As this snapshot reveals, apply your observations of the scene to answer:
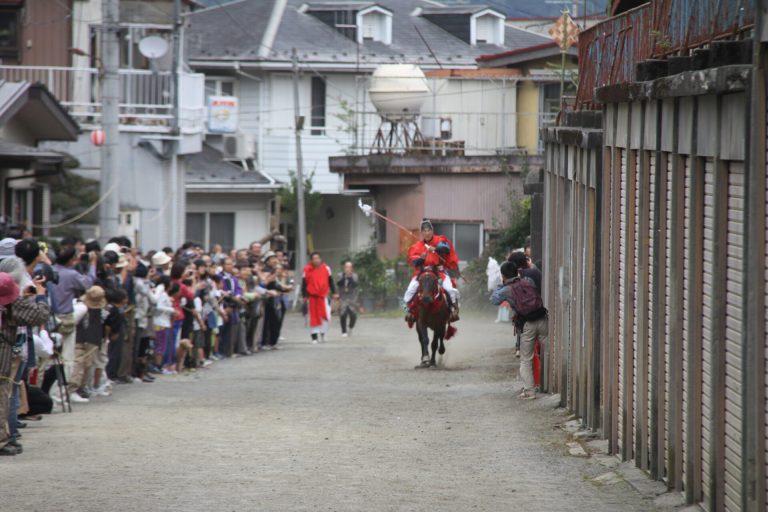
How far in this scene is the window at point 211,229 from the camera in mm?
46406

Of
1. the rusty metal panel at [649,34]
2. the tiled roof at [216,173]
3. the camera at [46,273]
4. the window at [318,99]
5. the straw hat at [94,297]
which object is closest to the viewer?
the rusty metal panel at [649,34]

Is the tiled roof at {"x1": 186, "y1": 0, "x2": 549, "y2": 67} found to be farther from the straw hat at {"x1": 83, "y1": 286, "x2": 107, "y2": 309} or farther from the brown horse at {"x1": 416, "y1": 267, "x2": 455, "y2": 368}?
the straw hat at {"x1": 83, "y1": 286, "x2": 107, "y2": 309}

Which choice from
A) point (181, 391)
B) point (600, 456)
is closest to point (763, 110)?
point (600, 456)

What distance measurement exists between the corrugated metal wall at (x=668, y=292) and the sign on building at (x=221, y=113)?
96.4ft

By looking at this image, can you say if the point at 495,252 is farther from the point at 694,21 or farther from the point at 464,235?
the point at 694,21

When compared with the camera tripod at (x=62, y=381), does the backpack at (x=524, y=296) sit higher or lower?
higher

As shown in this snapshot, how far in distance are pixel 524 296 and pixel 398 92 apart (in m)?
21.9

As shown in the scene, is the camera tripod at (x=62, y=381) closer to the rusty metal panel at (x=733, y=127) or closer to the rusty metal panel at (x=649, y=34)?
the rusty metal panel at (x=649, y=34)

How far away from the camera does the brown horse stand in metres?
21.6

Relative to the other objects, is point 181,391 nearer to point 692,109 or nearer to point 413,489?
point 413,489

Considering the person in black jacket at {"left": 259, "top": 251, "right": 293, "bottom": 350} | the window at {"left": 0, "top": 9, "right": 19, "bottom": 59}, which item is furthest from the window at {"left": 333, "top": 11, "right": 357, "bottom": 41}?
the person in black jacket at {"left": 259, "top": 251, "right": 293, "bottom": 350}

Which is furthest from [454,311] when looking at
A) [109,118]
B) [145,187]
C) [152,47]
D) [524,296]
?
[145,187]

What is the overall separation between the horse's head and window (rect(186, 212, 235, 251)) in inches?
1004

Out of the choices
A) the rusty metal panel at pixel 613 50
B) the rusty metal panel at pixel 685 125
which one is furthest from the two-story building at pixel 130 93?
the rusty metal panel at pixel 685 125
